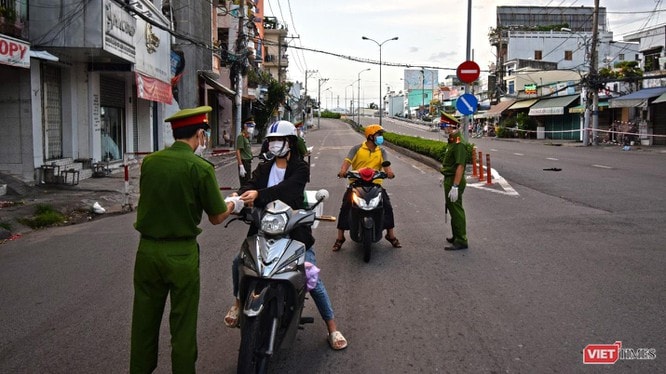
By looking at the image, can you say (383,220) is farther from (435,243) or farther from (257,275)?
(257,275)

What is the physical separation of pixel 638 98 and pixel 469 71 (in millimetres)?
23450

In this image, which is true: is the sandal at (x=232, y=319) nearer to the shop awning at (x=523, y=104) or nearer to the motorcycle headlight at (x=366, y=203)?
the motorcycle headlight at (x=366, y=203)

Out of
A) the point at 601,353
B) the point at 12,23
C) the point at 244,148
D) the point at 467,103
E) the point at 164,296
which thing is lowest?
the point at 601,353

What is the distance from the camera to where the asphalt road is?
413cm

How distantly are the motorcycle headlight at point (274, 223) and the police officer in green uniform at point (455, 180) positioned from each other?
4.05m

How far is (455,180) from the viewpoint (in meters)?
7.45

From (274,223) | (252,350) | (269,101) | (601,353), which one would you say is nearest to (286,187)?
(274,223)

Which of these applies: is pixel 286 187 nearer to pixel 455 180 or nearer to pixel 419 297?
pixel 419 297

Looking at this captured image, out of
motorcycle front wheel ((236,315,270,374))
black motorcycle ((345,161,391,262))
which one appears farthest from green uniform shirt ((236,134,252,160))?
motorcycle front wheel ((236,315,270,374))

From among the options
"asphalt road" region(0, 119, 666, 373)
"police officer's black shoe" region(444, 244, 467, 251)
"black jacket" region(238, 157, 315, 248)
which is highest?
"black jacket" region(238, 157, 315, 248)

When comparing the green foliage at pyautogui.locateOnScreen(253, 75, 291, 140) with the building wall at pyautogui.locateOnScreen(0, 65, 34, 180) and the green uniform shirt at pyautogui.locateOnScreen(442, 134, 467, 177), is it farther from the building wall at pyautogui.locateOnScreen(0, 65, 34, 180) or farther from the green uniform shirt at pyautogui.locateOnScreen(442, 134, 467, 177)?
the green uniform shirt at pyautogui.locateOnScreen(442, 134, 467, 177)

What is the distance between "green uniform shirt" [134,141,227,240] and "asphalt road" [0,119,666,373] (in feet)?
3.96

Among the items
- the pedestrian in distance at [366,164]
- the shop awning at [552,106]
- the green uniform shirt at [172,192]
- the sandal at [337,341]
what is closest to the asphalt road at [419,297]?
the sandal at [337,341]

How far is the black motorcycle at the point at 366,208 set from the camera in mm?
6973
